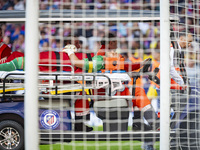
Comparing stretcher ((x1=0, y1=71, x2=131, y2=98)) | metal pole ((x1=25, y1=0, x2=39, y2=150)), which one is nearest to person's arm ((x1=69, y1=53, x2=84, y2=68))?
stretcher ((x1=0, y1=71, x2=131, y2=98))

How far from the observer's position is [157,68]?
4551 mm

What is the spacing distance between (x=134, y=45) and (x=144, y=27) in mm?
1277

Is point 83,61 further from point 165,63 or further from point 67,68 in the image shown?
point 165,63

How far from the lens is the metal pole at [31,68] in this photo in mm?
2502

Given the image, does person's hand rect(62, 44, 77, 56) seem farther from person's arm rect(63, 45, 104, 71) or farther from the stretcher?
the stretcher

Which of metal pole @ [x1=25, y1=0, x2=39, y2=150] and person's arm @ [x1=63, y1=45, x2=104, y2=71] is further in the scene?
person's arm @ [x1=63, y1=45, x2=104, y2=71]

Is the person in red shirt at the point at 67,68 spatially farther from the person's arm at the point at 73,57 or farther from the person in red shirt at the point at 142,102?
the person in red shirt at the point at 142,102

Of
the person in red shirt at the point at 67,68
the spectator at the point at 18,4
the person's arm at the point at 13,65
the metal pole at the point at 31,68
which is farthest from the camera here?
the spectator at the point at 18,4

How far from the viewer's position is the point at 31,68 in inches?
98.6

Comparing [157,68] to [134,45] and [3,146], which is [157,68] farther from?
[3,146]

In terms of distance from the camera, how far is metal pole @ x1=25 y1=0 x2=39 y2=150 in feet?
8.21

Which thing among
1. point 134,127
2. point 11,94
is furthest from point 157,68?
point 11,94

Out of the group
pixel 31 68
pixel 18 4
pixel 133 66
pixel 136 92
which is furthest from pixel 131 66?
pixel 18 4

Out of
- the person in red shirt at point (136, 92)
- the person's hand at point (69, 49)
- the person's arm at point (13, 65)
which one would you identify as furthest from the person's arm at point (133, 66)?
the person's arm at point (13, 65)
